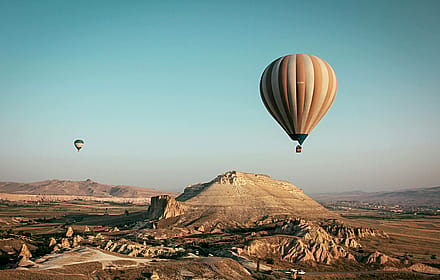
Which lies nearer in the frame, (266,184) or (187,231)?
(187,231)

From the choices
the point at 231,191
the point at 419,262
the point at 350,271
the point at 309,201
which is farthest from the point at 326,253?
the point at 309,201

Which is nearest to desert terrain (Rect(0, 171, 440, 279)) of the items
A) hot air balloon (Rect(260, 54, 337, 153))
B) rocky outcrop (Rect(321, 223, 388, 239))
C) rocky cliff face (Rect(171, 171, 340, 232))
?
rocky outcrop (Rect(321, 223, 388, 239))

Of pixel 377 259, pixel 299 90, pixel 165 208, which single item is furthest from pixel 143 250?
pixel 165 208

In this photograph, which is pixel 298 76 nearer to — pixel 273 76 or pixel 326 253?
pixel 273 76

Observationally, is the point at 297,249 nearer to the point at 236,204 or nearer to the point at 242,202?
the point at 236,204

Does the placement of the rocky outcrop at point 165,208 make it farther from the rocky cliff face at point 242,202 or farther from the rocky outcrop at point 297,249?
the rocky outcrop at point 297,249

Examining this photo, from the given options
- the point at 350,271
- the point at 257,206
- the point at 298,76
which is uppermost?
the point at 298,76
